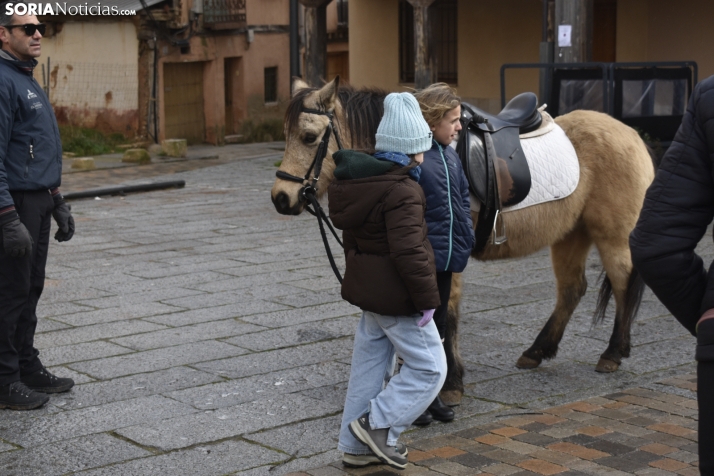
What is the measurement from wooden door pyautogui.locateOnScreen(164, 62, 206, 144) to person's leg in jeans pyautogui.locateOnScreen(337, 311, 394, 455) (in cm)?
1945

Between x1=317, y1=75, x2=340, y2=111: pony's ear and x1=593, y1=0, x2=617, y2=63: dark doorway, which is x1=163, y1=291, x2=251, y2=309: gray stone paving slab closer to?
x1=317, y1=75, x2=340, y2=111: pony's ear

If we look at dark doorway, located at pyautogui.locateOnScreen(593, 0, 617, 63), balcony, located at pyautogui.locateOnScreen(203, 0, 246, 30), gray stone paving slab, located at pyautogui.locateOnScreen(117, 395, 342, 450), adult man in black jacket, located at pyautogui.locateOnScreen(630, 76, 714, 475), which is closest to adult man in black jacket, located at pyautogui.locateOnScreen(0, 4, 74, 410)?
gray stone paving slab, located at pyautogui.locateOnScreen(117, 395, 342, 450)

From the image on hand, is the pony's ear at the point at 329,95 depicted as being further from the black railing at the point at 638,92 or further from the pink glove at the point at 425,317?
the black railing at the point at 638,92

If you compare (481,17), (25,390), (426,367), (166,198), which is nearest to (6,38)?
(25,390)

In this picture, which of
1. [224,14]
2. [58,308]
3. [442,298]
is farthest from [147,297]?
[224,14]

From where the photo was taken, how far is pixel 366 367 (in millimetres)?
4383

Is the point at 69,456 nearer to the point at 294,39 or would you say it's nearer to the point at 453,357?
the point at 453,357

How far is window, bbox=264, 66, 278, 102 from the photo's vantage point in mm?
26578

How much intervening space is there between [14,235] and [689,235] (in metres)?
3.44

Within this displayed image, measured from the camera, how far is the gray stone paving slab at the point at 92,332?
6.44 m

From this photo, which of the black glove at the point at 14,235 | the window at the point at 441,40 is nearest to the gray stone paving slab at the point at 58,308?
the black glove at the point at 14,235

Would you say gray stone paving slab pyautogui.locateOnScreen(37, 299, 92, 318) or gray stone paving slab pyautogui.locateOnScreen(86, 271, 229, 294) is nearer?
gray stone paving slab pyautogui.locateOnScreen(37, 299, 92, 318)

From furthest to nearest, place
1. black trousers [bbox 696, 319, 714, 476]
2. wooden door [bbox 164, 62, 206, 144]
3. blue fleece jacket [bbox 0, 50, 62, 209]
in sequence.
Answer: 1. wooden door [bbox 164, 62, 206, 144]
2. blue fleece jacket [bbox 0, 50, 62, 209]
3. black trousers [bbox 696, 319, 714, 476]

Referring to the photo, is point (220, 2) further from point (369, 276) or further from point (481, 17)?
point (369, 276)
